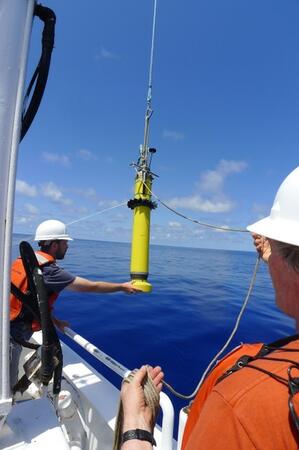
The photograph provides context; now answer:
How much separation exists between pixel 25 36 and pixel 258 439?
7.01 ft

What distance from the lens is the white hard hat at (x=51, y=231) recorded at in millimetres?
3654

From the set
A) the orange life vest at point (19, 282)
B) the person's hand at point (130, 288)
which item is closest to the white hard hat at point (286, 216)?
the person's hand at point (130, 288)

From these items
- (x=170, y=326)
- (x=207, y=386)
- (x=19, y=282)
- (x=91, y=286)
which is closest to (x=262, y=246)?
(x=207, y=386)

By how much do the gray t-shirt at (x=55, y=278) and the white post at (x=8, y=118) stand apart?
143cm

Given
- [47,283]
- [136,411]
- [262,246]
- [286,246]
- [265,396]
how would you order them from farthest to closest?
1. [47,283]
2. [262,246]
3. [136,411]
4. [286,246]
5. [265,396]

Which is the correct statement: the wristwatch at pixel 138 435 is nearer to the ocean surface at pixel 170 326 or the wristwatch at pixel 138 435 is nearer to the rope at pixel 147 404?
the rope at pixel 147 404

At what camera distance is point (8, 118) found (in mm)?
1615

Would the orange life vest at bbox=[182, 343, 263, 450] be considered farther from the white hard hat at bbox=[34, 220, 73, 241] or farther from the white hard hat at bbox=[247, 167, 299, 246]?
the white hard hat at bbox=[34, 220, 73, 241]

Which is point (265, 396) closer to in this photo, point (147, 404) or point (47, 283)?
point (147, 404)

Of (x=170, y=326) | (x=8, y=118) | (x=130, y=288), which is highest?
(x=8, y=118)

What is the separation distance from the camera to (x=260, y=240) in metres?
2.42

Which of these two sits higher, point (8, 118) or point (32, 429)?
point (8, 118)

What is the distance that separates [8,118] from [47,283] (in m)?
1.98

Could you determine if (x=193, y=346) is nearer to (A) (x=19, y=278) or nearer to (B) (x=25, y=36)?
(A) (x=19, y=278)
